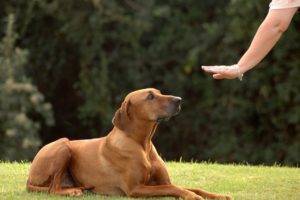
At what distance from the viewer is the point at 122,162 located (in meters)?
7.18

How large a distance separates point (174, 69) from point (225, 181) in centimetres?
969

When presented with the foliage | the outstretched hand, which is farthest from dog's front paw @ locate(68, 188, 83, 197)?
the foliage

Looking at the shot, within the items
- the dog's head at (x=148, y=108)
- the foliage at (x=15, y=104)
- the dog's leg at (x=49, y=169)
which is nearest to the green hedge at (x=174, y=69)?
the foliage at (x=15, y=104)

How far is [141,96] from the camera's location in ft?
23.9

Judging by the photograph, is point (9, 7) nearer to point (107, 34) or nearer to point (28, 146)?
point (107, 34)

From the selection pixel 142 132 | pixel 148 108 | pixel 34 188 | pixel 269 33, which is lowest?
pixel 34 188

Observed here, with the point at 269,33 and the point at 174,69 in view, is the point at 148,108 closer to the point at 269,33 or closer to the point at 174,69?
the point at 269,33

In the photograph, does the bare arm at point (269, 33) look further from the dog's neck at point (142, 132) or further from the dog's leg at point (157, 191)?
the dog's leg at point (157, 191)

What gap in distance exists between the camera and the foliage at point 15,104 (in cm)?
1597

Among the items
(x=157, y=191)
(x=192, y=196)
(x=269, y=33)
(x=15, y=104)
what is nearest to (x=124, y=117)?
(x=157, y=191)

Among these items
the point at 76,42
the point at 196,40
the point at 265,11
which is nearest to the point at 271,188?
the point at 265,11

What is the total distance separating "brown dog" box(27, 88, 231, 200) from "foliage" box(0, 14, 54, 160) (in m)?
8.26

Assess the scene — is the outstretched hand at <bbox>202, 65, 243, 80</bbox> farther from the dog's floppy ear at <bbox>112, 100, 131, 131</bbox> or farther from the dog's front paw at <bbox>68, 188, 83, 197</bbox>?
the dog's front paw at <bbox>68, 188, 83, 197</bbox>

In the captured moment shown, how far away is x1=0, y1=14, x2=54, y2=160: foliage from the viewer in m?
16.0
